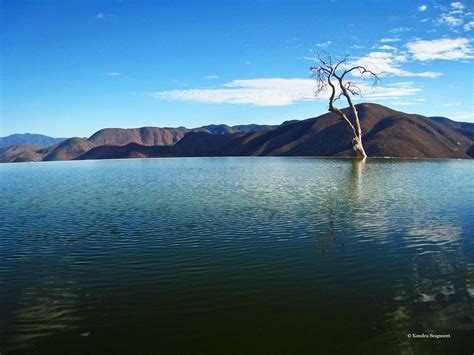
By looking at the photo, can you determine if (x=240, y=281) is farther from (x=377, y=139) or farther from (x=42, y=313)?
(x=377, y=139)

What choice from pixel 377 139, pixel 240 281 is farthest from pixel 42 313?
pixel 377 139

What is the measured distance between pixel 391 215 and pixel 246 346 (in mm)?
16744

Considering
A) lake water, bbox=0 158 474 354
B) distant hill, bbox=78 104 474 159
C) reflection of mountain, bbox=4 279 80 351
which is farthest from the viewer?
distant hill, bbox=78 104 474 159

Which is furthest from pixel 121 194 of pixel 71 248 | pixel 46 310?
pixel 46 310

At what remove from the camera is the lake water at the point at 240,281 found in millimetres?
8500

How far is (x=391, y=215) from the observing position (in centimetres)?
2234

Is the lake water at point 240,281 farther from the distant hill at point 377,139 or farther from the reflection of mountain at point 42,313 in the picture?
the distant hill at point 377,139

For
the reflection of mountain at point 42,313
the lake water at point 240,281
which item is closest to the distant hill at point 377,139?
the lake water at point 240,281

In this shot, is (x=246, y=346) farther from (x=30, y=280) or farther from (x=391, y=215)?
(x=391, y=215)

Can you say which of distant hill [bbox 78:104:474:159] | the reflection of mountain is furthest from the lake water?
distant hill [bbox 78:104:474:159]

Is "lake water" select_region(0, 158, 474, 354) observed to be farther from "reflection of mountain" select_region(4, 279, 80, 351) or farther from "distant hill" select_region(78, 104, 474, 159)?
"distant hill" select_region(78, 104, 474, 159)

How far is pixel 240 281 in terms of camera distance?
478 inches

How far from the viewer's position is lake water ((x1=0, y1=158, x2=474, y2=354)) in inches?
335

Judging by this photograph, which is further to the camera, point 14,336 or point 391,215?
point 391,215
